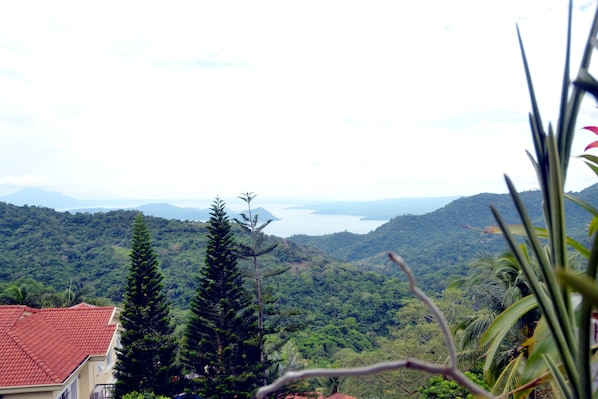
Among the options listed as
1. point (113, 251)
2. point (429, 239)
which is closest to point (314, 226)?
point (429, 239)

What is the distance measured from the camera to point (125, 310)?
987cm

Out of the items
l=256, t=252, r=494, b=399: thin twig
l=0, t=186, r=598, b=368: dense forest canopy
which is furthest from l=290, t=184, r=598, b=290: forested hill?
l=256, t=252, r=494, b=399: thin twig

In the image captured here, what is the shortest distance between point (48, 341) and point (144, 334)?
1.99 metres

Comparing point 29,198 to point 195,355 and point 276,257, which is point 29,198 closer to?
point 276,257

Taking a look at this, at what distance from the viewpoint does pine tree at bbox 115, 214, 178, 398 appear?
959 centimetres

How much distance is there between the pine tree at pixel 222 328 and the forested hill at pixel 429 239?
2498cm

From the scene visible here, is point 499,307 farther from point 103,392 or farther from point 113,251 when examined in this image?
point 113,251

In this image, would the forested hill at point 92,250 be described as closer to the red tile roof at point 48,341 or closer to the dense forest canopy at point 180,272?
the dense forest canopy at point 180,272

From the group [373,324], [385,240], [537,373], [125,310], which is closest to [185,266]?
[373,324]

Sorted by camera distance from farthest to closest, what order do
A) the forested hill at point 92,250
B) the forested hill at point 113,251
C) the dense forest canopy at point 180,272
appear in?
the forested hill at point 113,251 → the forested hill at point 92,250 → the dense forest canopy at point 180,272

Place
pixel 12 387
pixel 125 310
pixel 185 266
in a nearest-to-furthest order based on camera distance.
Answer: pixel 12 387, pixel 125 310, pixel 185 266

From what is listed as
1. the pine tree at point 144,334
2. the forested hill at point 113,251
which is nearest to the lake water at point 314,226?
the forested hill at point 113,251

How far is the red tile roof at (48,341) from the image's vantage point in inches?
271

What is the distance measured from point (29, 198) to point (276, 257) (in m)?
122
